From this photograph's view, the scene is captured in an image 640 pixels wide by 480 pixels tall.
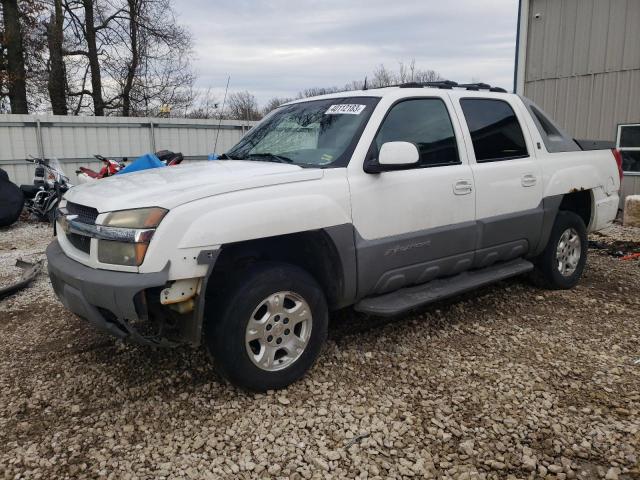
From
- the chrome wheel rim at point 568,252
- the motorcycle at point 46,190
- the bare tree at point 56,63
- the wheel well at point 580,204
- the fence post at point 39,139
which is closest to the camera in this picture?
the chrome wheel rim at point 568,252

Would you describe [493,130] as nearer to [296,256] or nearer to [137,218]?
[296,256]

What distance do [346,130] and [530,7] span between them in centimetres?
973

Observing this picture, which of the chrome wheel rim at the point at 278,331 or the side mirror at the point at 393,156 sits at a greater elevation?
the side mirror at the point at 393,156

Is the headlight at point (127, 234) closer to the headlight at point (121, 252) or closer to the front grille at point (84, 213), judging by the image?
the headlight at point (121, 252)

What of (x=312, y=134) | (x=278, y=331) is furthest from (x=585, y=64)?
(x=278, y=331)

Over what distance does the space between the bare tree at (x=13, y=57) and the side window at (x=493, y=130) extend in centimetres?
1550

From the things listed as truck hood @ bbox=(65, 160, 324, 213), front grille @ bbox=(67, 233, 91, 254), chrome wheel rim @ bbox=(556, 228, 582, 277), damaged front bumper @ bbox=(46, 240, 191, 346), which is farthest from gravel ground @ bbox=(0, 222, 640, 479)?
truck hood @ bbox=(65, 160, 324, 213)

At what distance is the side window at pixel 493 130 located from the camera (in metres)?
4.32

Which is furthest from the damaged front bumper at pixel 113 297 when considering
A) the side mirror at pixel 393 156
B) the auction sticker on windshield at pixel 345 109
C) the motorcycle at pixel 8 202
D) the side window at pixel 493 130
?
the motorcycle at pixel 8 202

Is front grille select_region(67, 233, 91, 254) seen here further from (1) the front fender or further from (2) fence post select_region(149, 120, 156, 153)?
(2) fence post select_region(149, 120, 156, 153)

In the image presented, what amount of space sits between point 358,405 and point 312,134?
1.92m

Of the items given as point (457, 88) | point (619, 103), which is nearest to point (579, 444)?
point (457, 88)

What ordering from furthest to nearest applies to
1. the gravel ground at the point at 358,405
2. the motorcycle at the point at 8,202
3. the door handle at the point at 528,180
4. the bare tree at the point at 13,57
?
the bare tree at the point at 13,57, the motorcycle at the point at 8,202, the door handle at the point at 528,180, the gravel ground at the point at 358,405

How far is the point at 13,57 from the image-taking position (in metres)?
15.9
